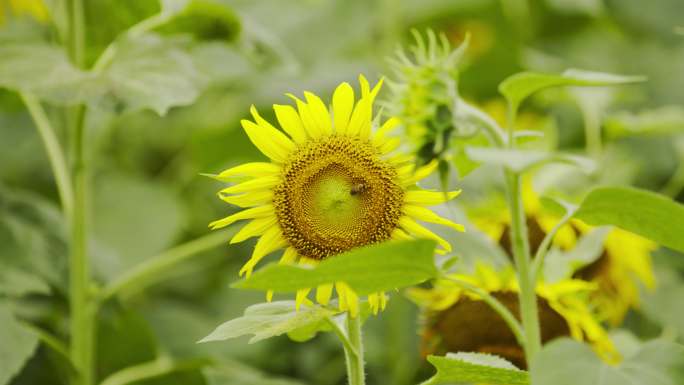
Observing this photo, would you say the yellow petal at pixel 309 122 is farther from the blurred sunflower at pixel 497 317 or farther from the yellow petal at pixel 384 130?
the blurred sunflower at pixel 497 317

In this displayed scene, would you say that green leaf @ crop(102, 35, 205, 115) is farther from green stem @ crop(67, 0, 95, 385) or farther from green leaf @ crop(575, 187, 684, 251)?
green leaf @ crop(575, 187, 684, 251)

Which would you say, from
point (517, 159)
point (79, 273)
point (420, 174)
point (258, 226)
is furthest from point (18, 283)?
point (517, 159)

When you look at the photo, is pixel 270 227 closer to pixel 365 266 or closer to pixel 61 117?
pixel 365 266

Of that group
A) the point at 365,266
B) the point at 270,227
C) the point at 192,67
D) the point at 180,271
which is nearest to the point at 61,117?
the point at 180,271

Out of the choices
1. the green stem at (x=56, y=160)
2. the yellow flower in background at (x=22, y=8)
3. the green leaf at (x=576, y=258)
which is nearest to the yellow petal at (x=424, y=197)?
the green leaf at (x=576, y=258)

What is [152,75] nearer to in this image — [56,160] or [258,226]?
[56,160]

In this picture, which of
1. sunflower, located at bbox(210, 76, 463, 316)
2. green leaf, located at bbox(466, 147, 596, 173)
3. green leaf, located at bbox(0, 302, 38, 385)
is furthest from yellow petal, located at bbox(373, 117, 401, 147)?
green leaf, located at bbox(0, 302, 38, 385)

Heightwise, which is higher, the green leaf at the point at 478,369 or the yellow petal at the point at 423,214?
the yellow petal at the point at 423,214
